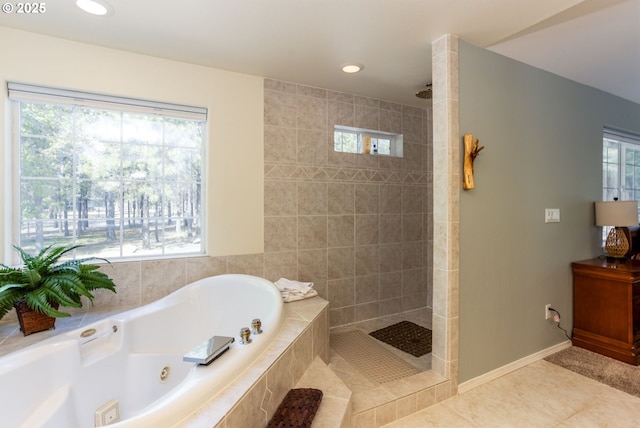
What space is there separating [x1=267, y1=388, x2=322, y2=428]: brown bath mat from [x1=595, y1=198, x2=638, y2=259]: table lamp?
113 inches

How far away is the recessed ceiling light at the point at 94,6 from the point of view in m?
1.55

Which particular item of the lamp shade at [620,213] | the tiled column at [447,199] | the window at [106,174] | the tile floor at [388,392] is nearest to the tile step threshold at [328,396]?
the tile floor at [388,392]

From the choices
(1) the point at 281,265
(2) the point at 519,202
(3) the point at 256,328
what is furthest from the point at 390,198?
(3) the point at 256,328

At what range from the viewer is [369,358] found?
2.28 m

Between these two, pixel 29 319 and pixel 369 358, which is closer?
pixel 29 319

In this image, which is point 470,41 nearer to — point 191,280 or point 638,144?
point 191,280

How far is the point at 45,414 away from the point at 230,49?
223 centimetres

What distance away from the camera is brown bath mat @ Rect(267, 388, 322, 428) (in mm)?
1260

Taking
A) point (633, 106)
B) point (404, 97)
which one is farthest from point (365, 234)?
point (633, 106)

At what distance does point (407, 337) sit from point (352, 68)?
2345mm

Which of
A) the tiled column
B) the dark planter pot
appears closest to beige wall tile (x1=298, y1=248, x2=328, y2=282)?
the tiled column

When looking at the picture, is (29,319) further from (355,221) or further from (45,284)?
(355,221)

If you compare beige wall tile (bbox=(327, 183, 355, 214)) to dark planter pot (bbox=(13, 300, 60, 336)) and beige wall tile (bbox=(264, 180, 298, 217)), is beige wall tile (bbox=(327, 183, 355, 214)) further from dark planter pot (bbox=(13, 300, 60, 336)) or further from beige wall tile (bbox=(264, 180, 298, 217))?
dark planter pot (bbox=(13, 300, 60, 336))

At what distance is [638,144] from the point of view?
11.2 feet
